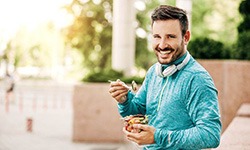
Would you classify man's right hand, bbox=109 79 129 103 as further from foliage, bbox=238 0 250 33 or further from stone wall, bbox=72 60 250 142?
stone wall, bbox=72 60 250 142

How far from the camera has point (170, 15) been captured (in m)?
2.62

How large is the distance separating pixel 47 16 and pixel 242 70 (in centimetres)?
3733

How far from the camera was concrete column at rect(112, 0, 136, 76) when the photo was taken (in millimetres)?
16156

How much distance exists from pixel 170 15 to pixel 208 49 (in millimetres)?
7941

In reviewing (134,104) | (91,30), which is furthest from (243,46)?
(91,30)

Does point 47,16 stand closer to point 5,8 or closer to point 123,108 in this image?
point 5,8

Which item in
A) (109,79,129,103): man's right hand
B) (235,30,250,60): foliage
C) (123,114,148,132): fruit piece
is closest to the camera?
(123,114,148,132): fruit piece

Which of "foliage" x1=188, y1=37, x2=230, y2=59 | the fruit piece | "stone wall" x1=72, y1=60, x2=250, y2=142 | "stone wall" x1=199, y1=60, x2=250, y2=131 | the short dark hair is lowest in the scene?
"stone wall" x1=72, y1=60, x2=250, y2=142

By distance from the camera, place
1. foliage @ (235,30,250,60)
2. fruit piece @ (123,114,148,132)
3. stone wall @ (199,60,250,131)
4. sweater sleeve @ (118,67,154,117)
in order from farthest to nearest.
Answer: foliage @ (235,30,250,60) → stone wall @ (199,60,250,131) → sweater sleeve @ (118,67,154,117) → fruit piece @ (123,114,148,132)

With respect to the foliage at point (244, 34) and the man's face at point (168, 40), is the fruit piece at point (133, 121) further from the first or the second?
the foliage at point (244, 34)

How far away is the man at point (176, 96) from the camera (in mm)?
2475

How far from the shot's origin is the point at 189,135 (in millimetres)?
2479

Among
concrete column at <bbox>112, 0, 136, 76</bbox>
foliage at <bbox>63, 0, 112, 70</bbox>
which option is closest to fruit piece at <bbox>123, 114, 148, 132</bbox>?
concrete column at <bbox>112, 0, 136, 76</bbox>

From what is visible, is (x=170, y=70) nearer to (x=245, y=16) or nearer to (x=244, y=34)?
(x=244, y=34)
